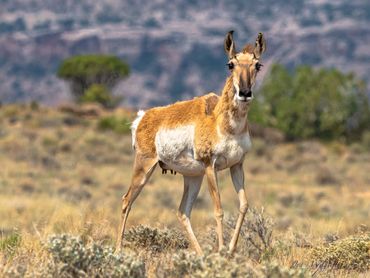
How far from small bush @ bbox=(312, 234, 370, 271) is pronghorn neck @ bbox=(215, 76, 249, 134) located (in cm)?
190

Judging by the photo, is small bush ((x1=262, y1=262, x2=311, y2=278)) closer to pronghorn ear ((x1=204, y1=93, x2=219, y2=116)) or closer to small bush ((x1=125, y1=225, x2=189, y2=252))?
pronghorn ear ((x1=204, y1=93, x2=219, y2=116))

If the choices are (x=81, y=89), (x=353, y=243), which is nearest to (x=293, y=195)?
(x=353, y=243)

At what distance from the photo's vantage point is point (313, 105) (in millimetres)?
61219

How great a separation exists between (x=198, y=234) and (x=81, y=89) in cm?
7486

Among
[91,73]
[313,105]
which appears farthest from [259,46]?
[91,73]

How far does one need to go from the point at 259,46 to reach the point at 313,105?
53.6 metres

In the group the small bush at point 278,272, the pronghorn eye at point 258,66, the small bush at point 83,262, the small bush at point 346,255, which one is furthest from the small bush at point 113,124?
the small bush at point 278,272

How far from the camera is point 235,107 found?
27.4 ft

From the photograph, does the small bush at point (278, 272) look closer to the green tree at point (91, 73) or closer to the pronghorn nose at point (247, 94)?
the pronghorn nose at point (247, 94)

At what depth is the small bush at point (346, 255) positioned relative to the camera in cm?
925

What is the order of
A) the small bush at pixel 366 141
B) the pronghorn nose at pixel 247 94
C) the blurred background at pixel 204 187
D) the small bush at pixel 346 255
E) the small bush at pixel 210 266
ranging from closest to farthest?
the small bush at pixel 210 266
the pronghorn nose at pixel 247 94
the small bush at pixel 346 255
the blurred background at pixel 204 187
the small bush at pixel 366 141

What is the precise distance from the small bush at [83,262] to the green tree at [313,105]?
5398 cm

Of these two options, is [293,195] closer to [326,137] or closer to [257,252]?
[257,252]

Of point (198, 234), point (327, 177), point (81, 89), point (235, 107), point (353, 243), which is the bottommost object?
point (81, 89)
